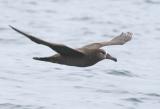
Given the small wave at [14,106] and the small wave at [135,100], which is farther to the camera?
the small wave at [135,100]

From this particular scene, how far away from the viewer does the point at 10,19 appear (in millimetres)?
22594

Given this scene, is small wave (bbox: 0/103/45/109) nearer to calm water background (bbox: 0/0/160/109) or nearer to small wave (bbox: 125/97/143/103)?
calm water background (bbox: 0/0/160/109)

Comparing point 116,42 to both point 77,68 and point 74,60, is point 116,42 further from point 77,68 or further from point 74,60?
point 77,68

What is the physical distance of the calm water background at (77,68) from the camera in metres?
15.1

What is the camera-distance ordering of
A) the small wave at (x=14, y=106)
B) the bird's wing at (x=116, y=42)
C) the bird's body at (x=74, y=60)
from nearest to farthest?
the bird's body at (x=74, y=60), the bird's wing at (x=116, y=42), the small wave at (x=14, y=106)

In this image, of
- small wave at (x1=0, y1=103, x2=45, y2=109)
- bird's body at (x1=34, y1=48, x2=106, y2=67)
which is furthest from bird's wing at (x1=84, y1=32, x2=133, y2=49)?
small wave at (x1=0, y1=103, x2=45, y2=109)

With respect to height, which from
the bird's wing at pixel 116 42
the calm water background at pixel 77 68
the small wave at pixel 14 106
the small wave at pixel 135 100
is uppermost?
the bird's wing at pixel 116 42

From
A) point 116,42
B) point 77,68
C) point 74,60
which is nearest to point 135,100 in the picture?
point 116,42

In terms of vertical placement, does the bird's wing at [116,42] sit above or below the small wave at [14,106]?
above

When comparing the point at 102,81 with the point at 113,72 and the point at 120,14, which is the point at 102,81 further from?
the point at 120,14

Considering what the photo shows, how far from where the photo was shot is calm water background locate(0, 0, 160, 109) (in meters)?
15.1

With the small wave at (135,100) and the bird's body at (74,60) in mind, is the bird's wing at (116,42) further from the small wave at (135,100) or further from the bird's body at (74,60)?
the small wave at (135,100)

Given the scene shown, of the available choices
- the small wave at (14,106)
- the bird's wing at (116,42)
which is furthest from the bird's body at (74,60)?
the small wave at (14,106)

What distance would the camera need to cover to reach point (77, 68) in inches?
685
